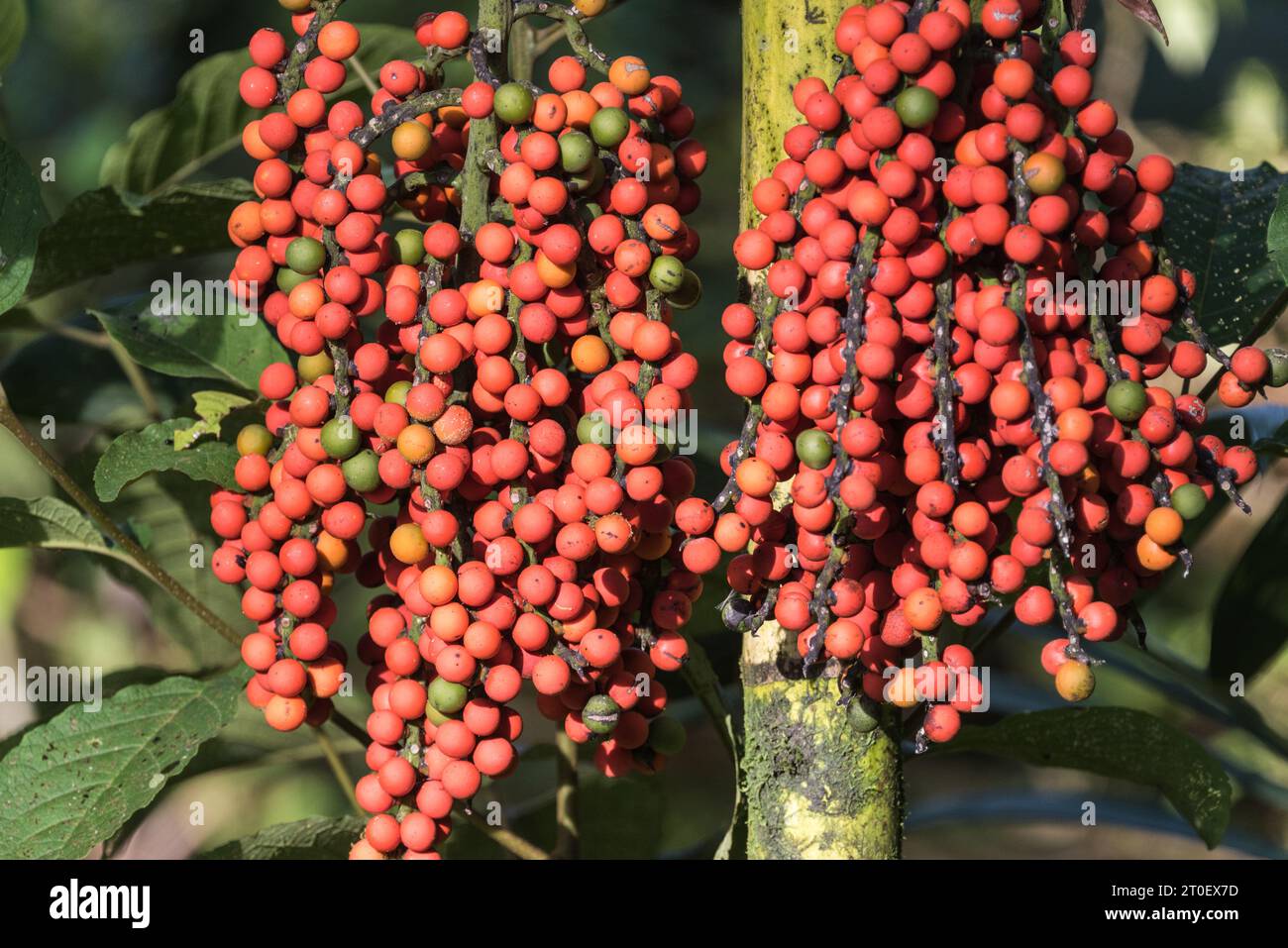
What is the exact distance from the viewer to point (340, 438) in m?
0.85

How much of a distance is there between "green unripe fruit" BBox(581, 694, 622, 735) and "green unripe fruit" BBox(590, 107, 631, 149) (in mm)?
326

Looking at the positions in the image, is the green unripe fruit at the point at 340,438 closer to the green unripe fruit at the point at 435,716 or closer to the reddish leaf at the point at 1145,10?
the green unripe fruit at the point at 435,716

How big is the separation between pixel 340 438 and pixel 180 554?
811 millimetres

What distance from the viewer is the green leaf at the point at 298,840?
1.20 m

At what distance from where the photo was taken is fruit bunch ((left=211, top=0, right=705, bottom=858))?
32.6 inches

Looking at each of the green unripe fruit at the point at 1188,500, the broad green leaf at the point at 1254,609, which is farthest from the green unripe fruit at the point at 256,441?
the broad green leaf at the point at 1254,609

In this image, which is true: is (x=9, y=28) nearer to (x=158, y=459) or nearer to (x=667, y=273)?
(x=158, y=459)

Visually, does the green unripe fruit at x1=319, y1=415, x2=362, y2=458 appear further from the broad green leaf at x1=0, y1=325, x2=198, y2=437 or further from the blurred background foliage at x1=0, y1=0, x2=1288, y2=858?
the broad green leaf at x1=0, y1=325, x2=198, y2=437

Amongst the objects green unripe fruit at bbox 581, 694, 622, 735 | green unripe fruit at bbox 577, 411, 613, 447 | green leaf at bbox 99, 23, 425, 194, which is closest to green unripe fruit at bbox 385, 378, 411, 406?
green unripe fruit at bbox 577, 411, 613, 447

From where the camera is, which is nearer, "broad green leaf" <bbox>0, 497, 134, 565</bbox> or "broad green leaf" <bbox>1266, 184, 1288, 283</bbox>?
"broad green leaf" <bbox>1266, 184, 1288, 283</bbox>

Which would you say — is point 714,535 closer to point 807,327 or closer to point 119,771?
point 807,327

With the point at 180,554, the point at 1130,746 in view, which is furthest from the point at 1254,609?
the point at 180,554

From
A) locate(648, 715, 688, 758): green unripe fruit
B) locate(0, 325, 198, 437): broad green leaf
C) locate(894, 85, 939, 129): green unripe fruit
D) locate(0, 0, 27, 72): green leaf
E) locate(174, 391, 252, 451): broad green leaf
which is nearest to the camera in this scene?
locate(894, 85, 939, 129): green unripe fruit
